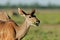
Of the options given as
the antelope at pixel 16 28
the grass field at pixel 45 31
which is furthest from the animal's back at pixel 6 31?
the grass field at pixel 45 31

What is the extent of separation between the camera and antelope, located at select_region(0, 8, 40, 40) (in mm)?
10898

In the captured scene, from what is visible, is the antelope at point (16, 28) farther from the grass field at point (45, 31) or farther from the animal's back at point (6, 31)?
the grass field at point (45, 31)

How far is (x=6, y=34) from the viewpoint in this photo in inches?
446

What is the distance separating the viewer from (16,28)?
11.4m

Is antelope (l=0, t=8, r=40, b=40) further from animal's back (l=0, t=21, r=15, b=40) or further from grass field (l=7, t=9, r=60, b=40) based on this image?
grass field (l=7, t=9, r=60, b=40)

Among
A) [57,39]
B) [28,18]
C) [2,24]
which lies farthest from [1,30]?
[57,39]

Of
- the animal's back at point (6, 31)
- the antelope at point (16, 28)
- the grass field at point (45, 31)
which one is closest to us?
the antelope at point (16, 28)

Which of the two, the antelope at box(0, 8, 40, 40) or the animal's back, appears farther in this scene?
the animal's back

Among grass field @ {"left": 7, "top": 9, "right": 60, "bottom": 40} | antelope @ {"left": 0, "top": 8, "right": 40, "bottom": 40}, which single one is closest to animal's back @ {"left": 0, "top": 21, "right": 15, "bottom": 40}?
antelope @ {"left": 0, "top": 8, "right": 40, "bottom": 40}

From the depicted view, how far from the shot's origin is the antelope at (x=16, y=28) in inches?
429

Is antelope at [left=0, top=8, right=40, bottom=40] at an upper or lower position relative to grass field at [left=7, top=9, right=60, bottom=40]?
upper

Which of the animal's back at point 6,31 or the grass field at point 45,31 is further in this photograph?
the grass field at point 45,31

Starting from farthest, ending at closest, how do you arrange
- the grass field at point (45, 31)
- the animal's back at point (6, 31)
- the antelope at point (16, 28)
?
1. the grass field at point (45, 31)
2. the animal's back at point (6, 31)
3. the antelope at point (16, 28)

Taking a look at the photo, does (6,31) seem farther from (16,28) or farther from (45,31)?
(45,31)
